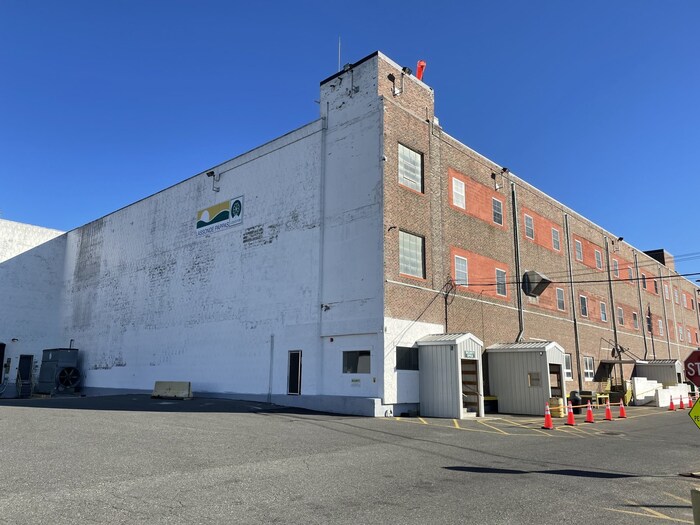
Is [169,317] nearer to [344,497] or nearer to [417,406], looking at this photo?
[417,406]

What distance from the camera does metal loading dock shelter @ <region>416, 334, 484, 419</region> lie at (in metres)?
20.4

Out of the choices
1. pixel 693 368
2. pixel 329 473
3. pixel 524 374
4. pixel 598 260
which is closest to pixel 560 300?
pixel 598 260

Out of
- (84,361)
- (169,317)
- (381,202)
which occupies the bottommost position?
(84,361)

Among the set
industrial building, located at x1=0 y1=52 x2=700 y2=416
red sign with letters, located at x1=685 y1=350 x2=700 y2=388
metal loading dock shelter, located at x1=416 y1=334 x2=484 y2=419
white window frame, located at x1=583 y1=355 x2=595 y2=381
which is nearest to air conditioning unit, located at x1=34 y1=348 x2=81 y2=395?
industrial building, located at x1=0 y1=52 x2=700 y2=416

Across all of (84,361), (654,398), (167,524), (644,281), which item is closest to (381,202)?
(167,524)

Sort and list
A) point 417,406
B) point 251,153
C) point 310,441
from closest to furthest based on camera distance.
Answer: point 310,441 → point 417,406 → point 251,153

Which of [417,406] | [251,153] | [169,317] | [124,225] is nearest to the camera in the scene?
[417,406]

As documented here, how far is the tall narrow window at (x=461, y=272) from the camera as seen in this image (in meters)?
25.5

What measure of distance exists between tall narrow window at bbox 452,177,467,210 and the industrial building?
5.0 inches

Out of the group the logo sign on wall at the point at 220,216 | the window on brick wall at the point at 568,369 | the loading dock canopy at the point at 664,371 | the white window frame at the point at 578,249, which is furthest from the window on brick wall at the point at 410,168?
the loading dock canopy at the point at 664,371

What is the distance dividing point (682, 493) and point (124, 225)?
3564 centimetres

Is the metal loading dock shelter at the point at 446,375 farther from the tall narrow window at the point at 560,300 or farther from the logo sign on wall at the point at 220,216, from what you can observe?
the tall narrow window at the point at 560,300

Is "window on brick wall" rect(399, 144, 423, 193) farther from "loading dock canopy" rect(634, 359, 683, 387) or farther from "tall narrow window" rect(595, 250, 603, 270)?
"loading dock canopy" rect(634, 359, 683, 387)

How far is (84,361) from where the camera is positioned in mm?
37562
